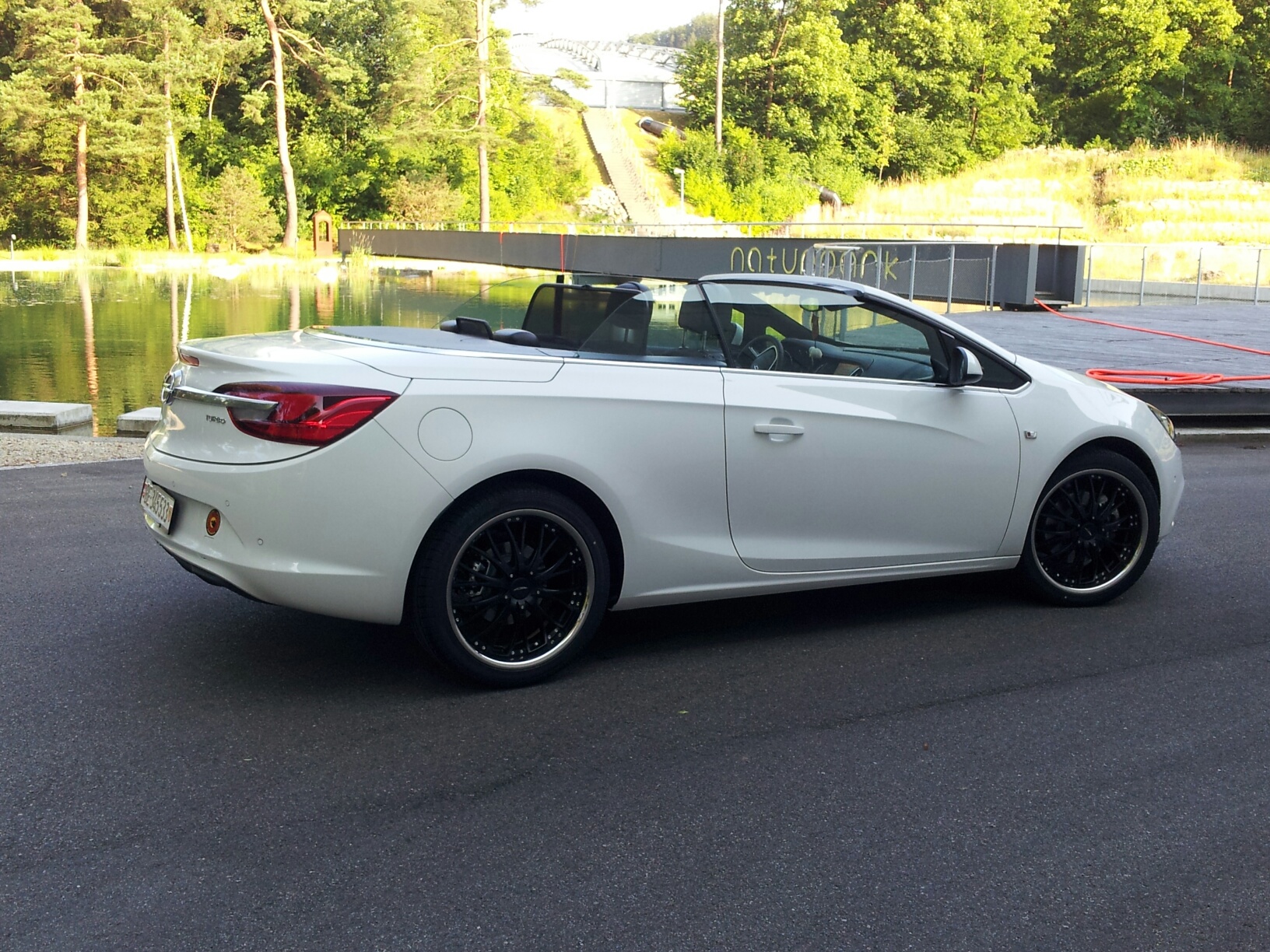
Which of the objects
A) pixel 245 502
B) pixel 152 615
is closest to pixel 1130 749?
pixel 245 502

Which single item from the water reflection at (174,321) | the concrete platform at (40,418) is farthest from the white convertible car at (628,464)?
the water reflection at (174,321)

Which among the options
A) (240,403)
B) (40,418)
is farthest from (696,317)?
(40,418)

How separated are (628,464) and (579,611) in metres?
0.54

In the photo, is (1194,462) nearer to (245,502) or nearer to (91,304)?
(245,502)

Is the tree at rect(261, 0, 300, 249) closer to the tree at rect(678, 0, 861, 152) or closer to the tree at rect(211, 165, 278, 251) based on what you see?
the tree at rect(211, 165, 278, 251)

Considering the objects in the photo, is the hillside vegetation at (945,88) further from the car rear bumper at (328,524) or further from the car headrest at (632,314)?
the car rear bumper at (328,524)

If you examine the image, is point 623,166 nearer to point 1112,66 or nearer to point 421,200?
point 421,200

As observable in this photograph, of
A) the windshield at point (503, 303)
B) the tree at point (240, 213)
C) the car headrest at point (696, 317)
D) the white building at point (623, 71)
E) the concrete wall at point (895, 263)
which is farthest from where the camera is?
the white building at point (623, 71)

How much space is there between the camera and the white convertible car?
165 inches

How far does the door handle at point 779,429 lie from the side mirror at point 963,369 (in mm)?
796

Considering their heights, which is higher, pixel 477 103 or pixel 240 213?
pixel 477 103

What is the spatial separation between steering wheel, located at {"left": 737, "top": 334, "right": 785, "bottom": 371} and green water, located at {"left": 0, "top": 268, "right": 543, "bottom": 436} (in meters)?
1.18

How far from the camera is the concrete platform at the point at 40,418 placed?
11047 mm

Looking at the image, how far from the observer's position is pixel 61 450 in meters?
9.79
